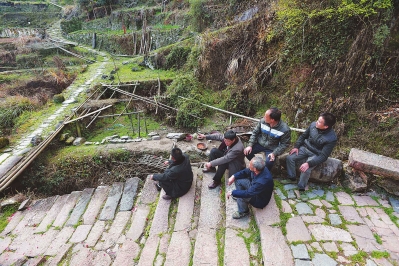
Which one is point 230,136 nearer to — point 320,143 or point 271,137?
point 271,137

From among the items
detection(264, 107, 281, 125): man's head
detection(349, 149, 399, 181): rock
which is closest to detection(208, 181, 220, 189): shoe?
detection(264, 107, 281, 125): man's head

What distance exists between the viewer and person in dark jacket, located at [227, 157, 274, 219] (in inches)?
147

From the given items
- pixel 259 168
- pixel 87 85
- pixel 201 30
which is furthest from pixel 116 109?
pixel 259 168

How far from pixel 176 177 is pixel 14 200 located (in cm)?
493

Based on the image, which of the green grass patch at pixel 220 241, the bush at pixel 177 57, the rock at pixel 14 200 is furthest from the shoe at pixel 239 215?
→ the bush at pixel 177 57

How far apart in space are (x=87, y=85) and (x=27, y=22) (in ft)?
99.9

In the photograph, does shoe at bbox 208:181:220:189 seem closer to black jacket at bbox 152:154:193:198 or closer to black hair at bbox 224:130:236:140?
black jacket at bbox 152:154:193:198

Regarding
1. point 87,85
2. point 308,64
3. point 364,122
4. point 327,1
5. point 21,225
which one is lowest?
point 21,225

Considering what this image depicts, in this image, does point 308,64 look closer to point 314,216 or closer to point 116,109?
point 314,216

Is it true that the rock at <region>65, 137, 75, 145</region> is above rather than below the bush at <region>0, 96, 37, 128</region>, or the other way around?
below

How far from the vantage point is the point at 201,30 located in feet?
45.4

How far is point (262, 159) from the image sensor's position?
3926mm

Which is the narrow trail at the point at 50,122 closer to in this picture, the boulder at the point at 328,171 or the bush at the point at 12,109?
the bush at the point at 12,109

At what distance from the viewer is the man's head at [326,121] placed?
405 centimetres
